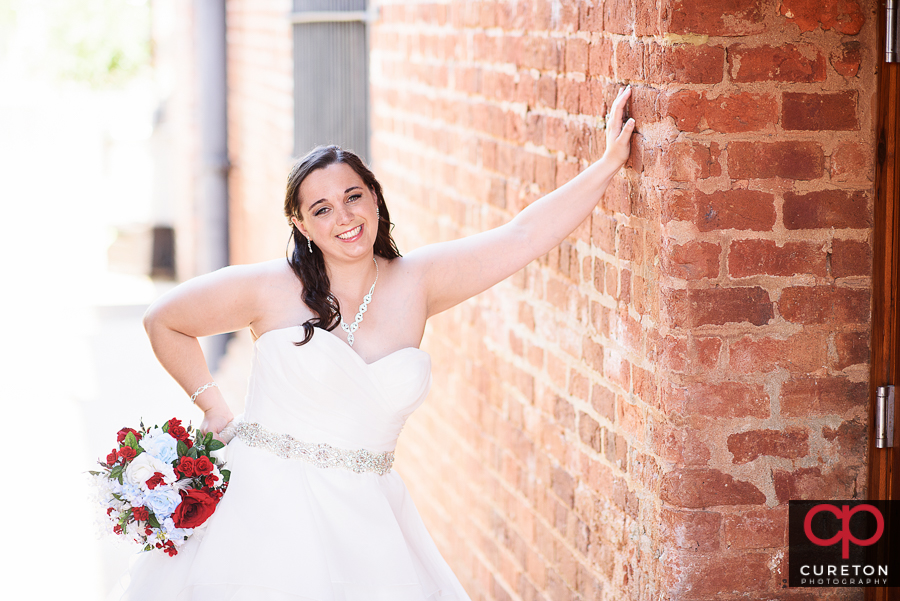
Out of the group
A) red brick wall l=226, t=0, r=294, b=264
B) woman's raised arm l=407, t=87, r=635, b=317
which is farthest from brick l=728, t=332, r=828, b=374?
red brick wall l=226, t=0, r=294, b=264

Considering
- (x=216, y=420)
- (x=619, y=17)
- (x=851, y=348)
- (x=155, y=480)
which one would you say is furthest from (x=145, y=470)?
(x=851, y=348)

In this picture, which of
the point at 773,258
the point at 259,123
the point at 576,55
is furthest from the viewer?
the point at 259,123

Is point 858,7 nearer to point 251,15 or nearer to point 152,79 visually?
point 251,15

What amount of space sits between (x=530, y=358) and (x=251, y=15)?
5973 mm

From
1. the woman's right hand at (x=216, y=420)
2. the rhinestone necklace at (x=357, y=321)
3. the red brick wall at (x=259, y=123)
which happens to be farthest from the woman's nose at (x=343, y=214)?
the red brick wall at (x=259, y=123)

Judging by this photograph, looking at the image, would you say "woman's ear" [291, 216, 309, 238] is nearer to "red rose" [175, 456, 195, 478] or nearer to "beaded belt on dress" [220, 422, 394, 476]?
"beaded belt on dress" [220, 422, 394, 476]

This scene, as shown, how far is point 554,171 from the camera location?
326cm

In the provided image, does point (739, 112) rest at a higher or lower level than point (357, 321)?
higher

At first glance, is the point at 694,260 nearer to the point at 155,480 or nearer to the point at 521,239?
the point at 521,239

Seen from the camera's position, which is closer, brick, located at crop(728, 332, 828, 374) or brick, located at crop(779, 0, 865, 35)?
brick, located at crop(779, 0, 865, 35)

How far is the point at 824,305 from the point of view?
2.48 m

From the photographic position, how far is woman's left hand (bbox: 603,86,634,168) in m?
2.62

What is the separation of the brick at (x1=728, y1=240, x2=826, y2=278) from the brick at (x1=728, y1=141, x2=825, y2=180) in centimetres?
17

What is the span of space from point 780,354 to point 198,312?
1704 millimetres
